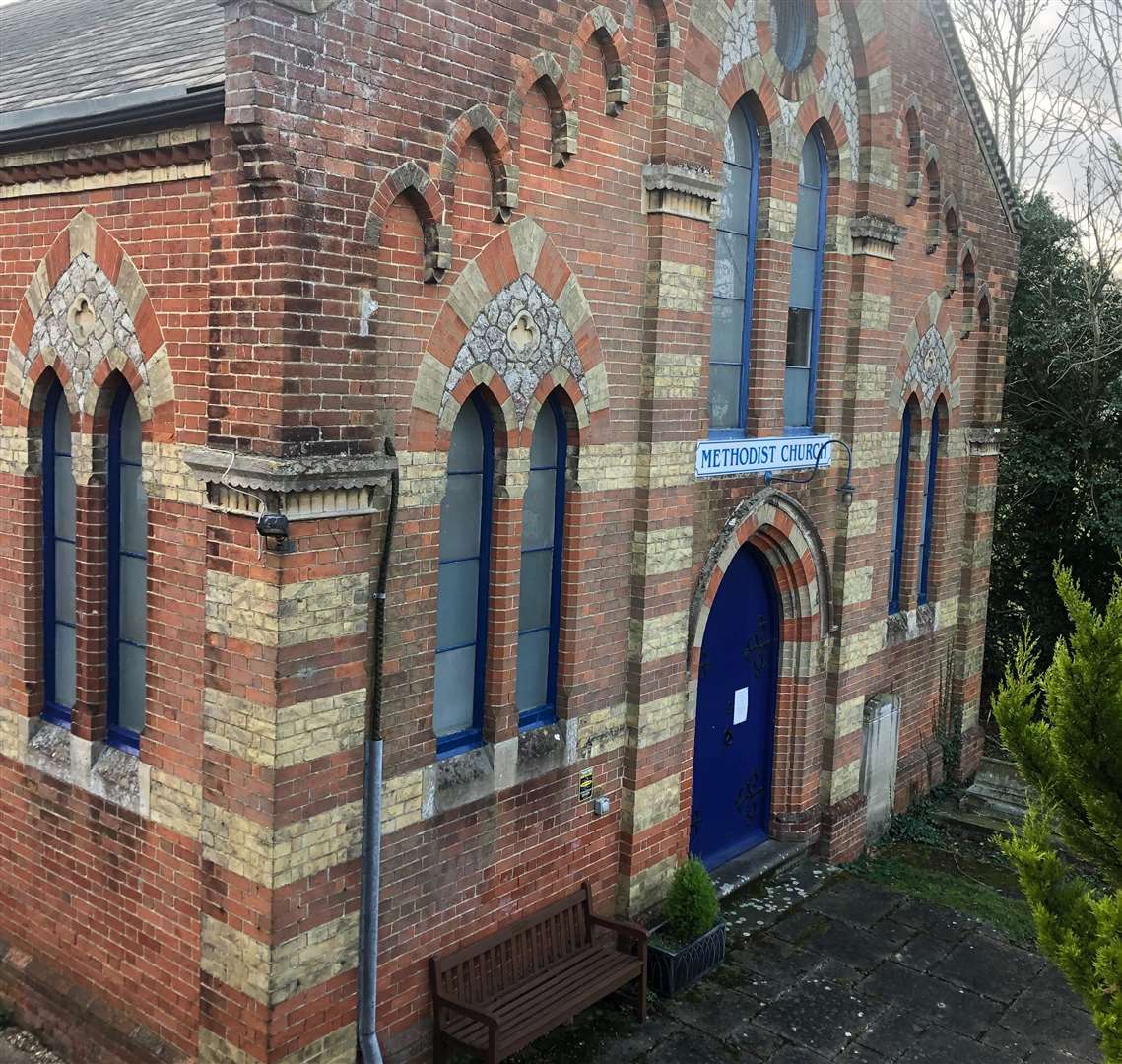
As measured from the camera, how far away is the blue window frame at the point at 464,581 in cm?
770

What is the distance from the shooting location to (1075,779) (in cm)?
591

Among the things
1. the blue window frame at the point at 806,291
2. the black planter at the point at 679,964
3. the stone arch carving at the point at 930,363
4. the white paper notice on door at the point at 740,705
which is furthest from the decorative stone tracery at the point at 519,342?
the stone arch carving at the point at 930,363

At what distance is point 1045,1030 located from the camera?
902 centimetres

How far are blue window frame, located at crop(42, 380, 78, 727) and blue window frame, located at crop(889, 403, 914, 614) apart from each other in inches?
332

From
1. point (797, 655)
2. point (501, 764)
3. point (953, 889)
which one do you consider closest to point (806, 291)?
point (797, 655)

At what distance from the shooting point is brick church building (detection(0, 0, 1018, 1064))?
6.45 metres

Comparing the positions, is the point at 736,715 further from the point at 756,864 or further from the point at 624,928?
the point at 624,928

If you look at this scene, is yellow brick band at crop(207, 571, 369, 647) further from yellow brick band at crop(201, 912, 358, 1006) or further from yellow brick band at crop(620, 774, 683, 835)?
yellow brick band at crop(620, 774, 683, 835)

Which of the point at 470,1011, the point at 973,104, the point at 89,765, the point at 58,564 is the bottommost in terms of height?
the point at 470,1011

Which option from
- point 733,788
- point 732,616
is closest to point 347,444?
point 732,616

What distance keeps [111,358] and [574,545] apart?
3.34 m

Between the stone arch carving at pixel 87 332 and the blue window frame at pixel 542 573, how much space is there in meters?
2.53

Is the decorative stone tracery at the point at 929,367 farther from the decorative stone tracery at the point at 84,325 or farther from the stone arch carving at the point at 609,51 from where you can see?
the decorative stone tracery at the point at 84,325

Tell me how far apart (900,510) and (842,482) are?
2.03 m
